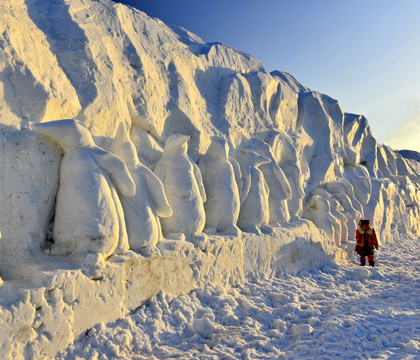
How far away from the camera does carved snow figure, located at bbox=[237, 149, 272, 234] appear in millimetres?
4000

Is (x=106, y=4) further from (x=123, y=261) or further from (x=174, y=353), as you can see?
(x=174, y=353)

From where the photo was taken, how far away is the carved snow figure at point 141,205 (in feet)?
8.93

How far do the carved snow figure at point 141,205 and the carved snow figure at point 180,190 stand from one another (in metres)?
0.25

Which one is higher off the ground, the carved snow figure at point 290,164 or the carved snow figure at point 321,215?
the carved snow figure at point 290,164

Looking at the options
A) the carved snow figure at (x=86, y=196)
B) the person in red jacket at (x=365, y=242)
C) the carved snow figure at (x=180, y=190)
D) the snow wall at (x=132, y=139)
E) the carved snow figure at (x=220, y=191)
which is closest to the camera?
the snow wall at (x=132, y=139)

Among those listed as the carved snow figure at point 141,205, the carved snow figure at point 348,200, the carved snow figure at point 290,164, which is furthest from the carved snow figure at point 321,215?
the carved snow figure at point 141,205

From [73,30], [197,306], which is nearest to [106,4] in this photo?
[73,30]

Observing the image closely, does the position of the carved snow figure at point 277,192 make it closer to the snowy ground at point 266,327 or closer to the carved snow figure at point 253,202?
the carved snow figure at point 253,202

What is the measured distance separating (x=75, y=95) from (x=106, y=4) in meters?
1.47

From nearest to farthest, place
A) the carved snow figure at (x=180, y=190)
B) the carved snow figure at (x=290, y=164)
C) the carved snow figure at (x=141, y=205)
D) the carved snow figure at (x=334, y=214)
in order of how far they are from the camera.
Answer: the carved snow figure at (x=141, y=205) → the carved snow figure at (x=180, y=190) → the carved snow figure at (x=290, y=164) → the carved snow figure at (x=334, y=214)

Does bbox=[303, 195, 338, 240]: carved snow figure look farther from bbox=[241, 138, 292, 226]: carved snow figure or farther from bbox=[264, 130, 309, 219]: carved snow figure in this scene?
bbox=[241, 138, 292, 226]: carved snow figure

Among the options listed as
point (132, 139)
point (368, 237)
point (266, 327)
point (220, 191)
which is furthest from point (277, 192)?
point (266, 327)

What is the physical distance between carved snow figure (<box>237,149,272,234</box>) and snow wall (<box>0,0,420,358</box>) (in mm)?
147

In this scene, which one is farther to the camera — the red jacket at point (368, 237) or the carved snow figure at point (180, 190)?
the red jacket at point (368, 237)
